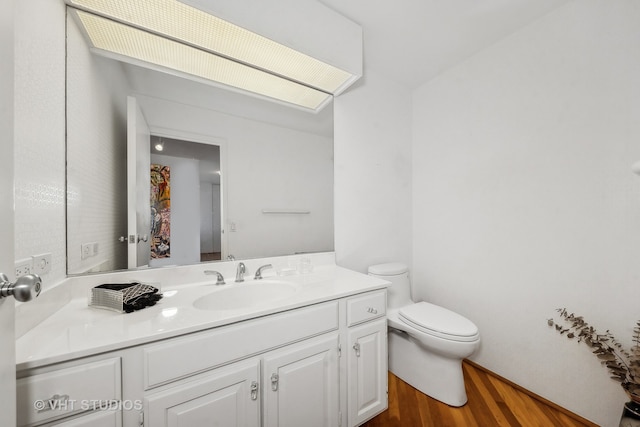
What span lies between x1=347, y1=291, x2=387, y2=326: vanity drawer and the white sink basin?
32 cm

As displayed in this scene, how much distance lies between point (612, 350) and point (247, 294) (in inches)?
75.5

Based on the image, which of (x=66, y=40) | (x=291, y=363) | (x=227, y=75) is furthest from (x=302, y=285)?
(x=66, y=40)

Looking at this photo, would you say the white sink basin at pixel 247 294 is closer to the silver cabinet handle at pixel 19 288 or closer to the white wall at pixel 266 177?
the white wall at pixel 266 177

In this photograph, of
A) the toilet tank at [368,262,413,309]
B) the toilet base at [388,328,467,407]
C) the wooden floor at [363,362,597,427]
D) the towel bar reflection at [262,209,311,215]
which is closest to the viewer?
the wooden floor at [363,362,597,427]

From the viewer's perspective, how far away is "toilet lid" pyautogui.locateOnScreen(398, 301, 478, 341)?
1.38 m

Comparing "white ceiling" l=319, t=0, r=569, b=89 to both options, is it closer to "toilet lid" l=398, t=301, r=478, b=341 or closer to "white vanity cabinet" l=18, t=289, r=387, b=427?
"white vanity cabinet" l=18, t=289, r=387, b=427

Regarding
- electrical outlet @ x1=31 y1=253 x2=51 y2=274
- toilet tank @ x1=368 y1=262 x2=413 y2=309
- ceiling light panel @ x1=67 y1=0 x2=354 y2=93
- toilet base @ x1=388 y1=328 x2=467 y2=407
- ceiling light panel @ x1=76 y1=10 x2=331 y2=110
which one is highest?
ceiling light panel @ x1=67 y1=0 x2=354 y2=93

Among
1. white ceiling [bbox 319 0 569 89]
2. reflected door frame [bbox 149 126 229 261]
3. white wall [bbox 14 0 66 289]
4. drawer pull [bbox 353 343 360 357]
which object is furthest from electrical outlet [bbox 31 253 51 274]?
white ceiling [bbox 319 0 569 89]

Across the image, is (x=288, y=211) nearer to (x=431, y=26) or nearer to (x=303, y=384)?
(x=303, y=384)

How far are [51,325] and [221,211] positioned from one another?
2.62 ft

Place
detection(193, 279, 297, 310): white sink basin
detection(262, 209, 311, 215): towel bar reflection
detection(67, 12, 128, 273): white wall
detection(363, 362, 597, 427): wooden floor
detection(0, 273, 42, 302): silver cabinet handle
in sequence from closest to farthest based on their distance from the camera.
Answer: detection(0, 273, 42, 302): silver cabinet handle
detection(67, 12, 128, 273): white wall
detection(193, 279, 297, 310): white sink basin
detection(363, 362, 597, 427): wooden floor
detection(262, 209, 311, 215): towel bar reflection

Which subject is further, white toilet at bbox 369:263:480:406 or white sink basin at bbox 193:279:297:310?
white toilet at bbox 369:263:480:406

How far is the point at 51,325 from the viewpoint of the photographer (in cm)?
81

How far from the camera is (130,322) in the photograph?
2.72 ft
